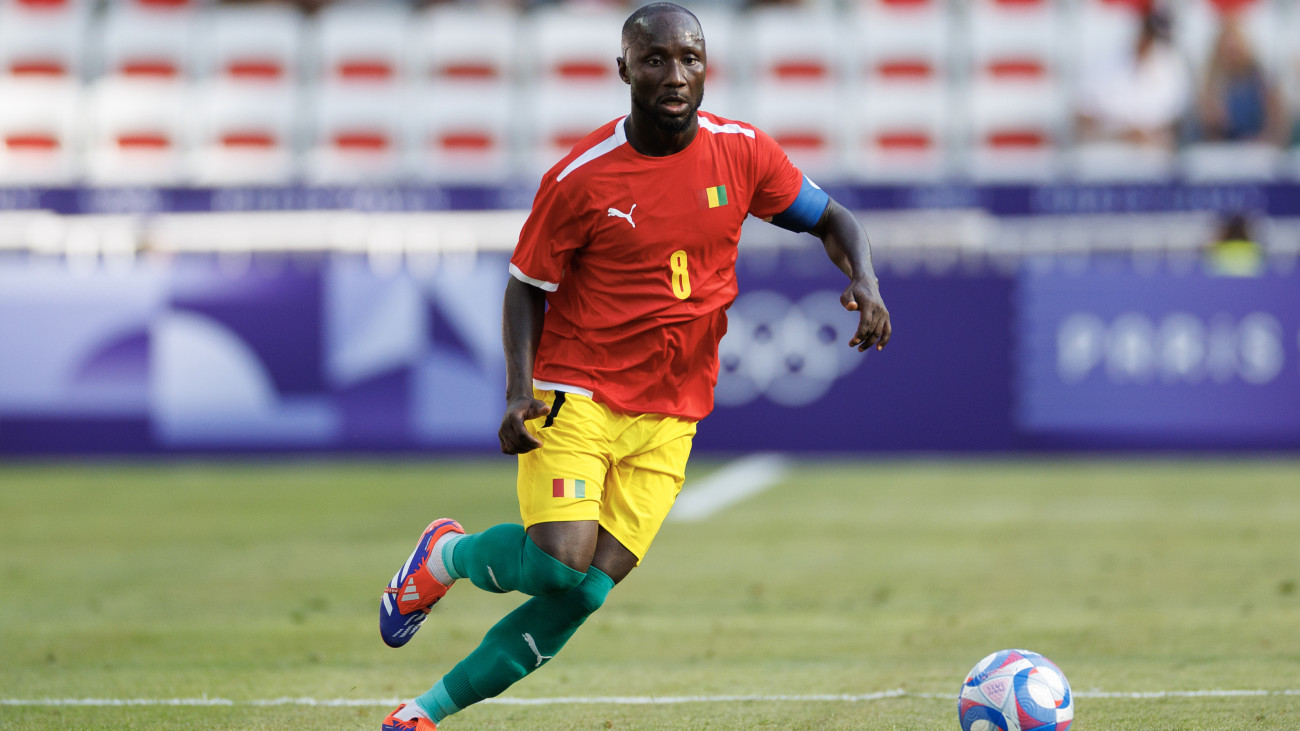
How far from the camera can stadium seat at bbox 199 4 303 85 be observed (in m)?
19.7

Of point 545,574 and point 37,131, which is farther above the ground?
point 37,131

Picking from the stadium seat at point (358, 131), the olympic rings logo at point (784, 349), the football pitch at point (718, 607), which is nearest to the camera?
the football pitch at point (718, 607)

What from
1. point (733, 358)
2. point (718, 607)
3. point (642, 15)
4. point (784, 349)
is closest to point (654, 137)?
point (642, 15)

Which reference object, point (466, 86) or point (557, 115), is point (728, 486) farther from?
point (466, 86)

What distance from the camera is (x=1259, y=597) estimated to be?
7672mm

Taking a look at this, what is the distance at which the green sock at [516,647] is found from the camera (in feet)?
15.0

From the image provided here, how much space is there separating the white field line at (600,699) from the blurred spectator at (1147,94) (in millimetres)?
14323

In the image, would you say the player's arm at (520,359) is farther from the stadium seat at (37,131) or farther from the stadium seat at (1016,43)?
the stadium seat at (37,131)

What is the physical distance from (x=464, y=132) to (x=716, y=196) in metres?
15.5

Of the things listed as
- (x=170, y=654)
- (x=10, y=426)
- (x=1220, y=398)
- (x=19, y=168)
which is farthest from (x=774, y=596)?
Result: (x=19, y=168)

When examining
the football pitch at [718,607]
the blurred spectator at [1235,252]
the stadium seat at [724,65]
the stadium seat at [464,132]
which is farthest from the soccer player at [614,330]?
the stadium seat at [464,132]

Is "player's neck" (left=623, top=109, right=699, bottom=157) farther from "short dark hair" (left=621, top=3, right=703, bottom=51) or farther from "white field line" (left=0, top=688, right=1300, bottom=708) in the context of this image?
"white field line" (left=0, top=688, right=1300, bottom=708)

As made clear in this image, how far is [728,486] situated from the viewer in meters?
13.1

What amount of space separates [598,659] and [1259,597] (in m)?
3.26
